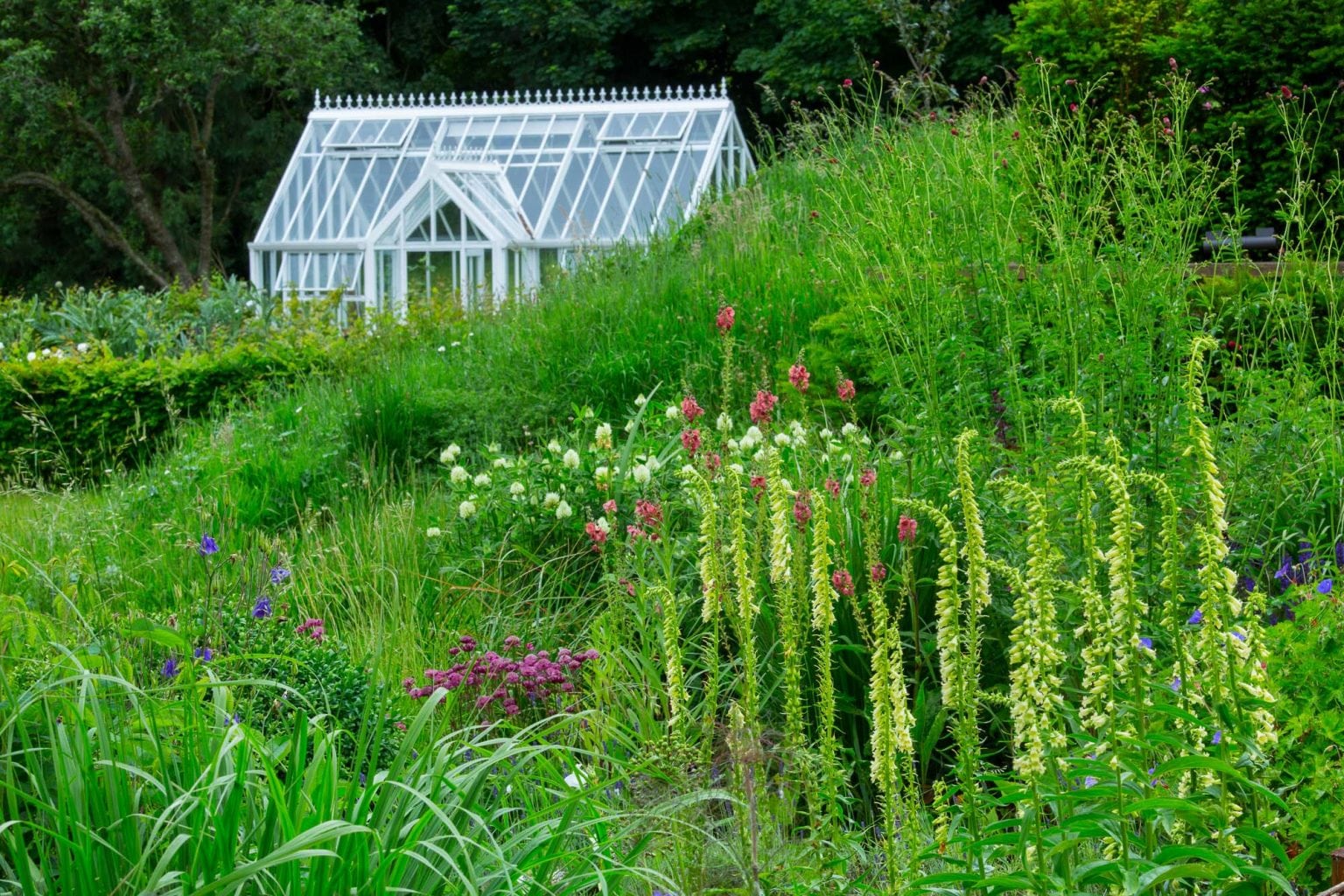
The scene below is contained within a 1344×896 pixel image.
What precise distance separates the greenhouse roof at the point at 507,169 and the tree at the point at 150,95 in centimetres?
567

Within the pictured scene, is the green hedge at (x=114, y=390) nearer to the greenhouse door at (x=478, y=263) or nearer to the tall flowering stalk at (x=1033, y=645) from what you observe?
the greenhouse door at (x=478, y=263)

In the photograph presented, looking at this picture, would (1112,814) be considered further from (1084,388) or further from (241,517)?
(241,517)

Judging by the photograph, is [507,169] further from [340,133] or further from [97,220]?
[97,220]

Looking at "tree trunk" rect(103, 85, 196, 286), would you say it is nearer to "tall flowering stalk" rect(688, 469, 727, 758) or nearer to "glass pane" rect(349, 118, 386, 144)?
"glass pane" rect(349, 118, 386, 144)

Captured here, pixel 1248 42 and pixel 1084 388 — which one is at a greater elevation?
pixel 1248 42

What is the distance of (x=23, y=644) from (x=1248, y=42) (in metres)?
6.91

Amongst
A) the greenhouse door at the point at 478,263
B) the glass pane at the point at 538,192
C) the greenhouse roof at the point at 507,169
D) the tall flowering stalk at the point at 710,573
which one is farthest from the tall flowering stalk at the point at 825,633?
the glass pane at the point at 538,192

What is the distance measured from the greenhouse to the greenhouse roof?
0.9 inches

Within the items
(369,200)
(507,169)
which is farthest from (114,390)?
(369,200)

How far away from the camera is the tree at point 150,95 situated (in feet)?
74.7

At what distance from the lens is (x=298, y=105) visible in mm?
29188

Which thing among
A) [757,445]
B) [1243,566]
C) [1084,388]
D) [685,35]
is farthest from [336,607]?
[685,35]

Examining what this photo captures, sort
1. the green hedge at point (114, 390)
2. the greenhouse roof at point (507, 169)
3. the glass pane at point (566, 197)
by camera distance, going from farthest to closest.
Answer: the greenhouse roof at point (507, 169) < the glass pane at point (566, 197) < the green hedge at point (114, 390)

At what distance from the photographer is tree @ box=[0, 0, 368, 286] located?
74.7 ft
